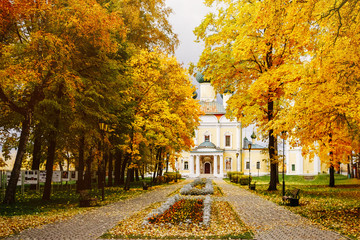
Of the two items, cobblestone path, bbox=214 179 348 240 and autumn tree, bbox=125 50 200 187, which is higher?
autumn tree, bbox=125 50 200 187

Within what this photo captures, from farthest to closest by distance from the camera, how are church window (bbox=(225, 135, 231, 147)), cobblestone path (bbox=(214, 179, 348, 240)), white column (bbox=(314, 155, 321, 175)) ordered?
church window (bbox=(225, 135, 231, 147)) < white column (bbox=(314, 155, 321, 175)) < cobblestone path (bbox=(214, 179, 348, 240))

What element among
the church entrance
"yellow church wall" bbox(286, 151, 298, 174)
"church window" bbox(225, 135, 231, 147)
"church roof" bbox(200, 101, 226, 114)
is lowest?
the church entrance

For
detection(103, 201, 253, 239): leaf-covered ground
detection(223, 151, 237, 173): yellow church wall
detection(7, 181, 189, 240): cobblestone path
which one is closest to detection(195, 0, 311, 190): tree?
detection(103, 201, 253, 239): leaf-covered ground

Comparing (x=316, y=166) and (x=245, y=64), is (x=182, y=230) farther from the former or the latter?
(x=316, y=166)

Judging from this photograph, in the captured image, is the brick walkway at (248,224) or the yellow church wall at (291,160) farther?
the yellow church wall at (291,160)

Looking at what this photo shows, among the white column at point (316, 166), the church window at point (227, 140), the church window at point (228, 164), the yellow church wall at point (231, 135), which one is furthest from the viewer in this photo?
the church window at point (227, 140)

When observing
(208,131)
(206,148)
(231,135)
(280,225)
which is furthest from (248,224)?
(231,135)

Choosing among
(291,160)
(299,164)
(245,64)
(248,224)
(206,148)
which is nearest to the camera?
(248,224)

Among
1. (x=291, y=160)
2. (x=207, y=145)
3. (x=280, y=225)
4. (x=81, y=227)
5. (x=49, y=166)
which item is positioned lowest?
(x=81, y=227)

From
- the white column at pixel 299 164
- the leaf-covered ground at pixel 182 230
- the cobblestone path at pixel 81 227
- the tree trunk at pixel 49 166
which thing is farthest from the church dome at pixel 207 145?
the leaf-covered ground at pixel 182 230

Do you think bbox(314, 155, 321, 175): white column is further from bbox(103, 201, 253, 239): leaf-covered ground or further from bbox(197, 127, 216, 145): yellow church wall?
bbox(103, 201, 253, 239): leaf-covered ground

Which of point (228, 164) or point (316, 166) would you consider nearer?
point (316, 166)

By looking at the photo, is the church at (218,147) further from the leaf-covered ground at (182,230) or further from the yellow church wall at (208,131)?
the leaf-covered ground at (182,230)

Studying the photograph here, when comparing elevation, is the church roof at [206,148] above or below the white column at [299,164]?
above
